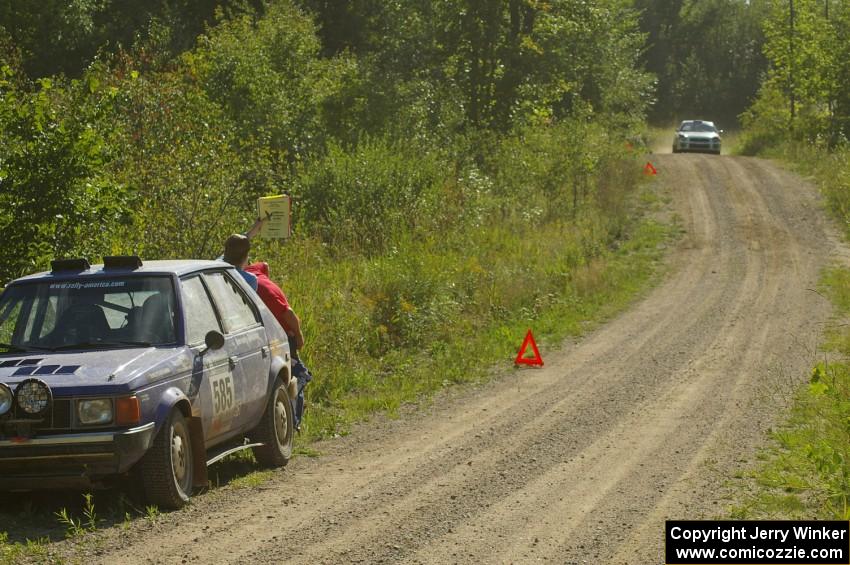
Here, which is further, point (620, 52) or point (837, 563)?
point (620, 52)

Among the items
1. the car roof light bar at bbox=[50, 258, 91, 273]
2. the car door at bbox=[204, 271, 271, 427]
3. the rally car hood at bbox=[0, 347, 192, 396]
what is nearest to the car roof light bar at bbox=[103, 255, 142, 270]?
the car roof light bar at bbox=[50, 258, 91, 273]

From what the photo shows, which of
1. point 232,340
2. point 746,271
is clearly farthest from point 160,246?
point 746,271

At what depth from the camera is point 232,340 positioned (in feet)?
29.3

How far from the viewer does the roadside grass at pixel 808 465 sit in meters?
7.94

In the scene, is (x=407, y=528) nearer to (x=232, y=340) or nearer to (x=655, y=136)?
(x=232, y=340)

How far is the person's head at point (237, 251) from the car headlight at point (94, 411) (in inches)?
111

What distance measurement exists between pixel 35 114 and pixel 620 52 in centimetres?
4108

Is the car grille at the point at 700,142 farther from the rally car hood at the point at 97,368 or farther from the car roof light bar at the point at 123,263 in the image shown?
the rally car hood at the point at 97,368

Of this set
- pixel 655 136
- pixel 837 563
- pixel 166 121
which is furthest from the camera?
pixel 655 136

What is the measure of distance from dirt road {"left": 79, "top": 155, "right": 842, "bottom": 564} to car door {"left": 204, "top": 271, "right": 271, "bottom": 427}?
0.67 m

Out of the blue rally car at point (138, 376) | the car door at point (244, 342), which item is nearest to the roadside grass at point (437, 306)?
the car door at point (244, 342)

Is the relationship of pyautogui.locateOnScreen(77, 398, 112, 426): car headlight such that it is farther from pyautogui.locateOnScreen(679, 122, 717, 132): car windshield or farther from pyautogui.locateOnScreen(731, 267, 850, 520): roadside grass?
pyautogui.locateOnScreen(679, 122, 717, 132): car windshield

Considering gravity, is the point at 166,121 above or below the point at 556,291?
above

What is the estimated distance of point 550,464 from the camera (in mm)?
9656
